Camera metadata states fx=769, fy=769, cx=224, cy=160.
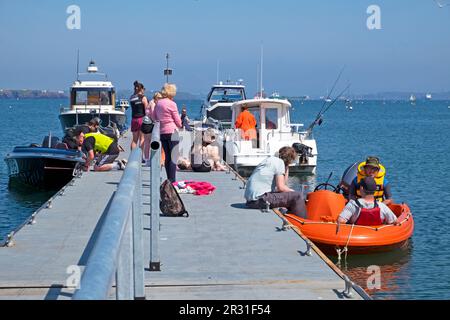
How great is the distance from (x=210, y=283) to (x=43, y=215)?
4.69 m

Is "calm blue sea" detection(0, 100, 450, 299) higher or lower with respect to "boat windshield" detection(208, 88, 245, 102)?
lower

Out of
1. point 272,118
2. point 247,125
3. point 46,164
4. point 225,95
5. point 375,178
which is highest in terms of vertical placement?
point 225,95

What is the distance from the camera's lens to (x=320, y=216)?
40.1ft

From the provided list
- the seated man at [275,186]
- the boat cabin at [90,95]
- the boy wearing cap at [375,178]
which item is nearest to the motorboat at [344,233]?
the seated man at [275,186]

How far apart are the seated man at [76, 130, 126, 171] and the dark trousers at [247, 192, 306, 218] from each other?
6.21 metres

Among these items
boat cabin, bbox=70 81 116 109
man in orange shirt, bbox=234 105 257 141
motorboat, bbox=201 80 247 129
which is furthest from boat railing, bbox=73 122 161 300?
boat cabin, bbox=70 81 116 109

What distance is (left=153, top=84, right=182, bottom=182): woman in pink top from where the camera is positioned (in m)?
13.5

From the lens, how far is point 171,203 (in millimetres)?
10938

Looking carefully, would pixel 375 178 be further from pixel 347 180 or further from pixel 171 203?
pixel 171 203

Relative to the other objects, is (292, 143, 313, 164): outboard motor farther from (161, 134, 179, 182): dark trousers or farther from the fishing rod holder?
the fishing rod holder

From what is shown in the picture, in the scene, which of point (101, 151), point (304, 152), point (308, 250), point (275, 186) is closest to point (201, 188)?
point (275, 186)

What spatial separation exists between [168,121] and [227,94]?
24.2m

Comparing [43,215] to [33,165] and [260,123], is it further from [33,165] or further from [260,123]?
[260,123]
